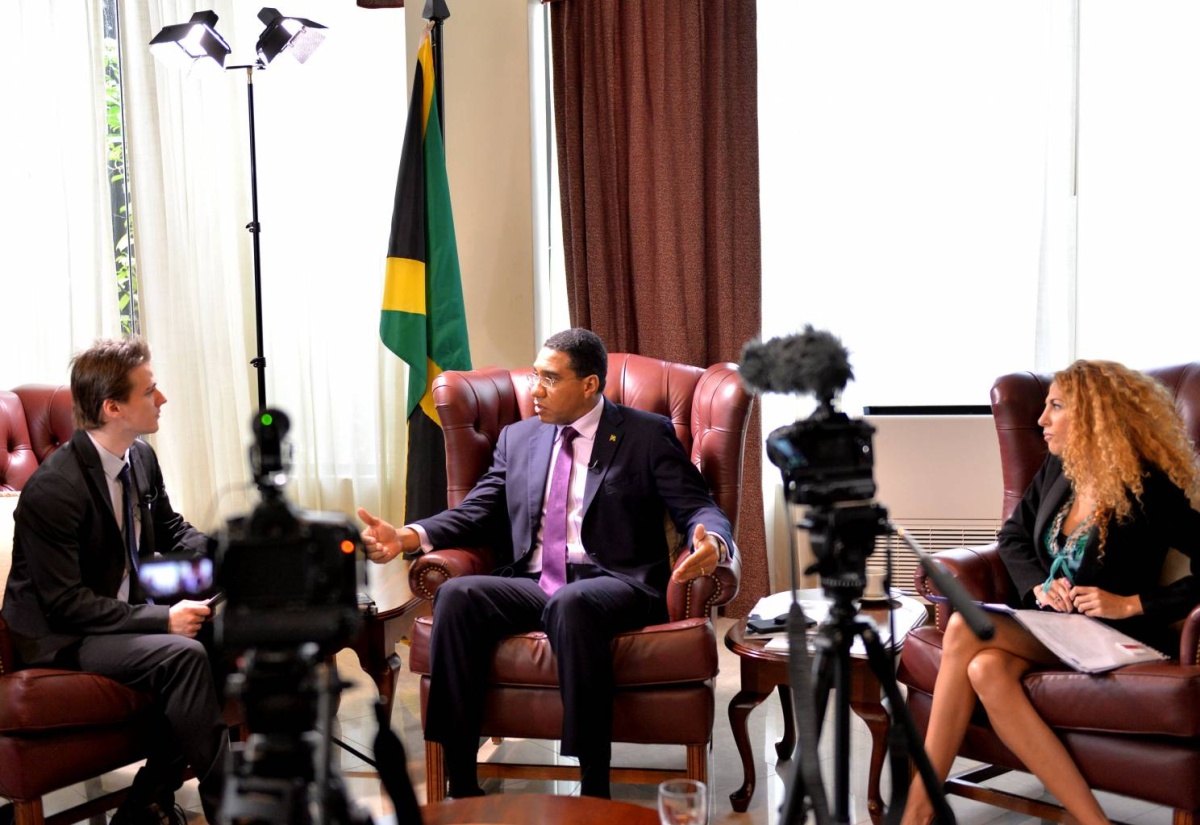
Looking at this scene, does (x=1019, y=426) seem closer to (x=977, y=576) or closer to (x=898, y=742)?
(x=977, y=576)

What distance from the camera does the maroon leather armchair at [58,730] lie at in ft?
7.25

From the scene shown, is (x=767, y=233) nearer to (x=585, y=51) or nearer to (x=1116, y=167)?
(x=585, y=51)

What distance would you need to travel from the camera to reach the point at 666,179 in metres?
4.12

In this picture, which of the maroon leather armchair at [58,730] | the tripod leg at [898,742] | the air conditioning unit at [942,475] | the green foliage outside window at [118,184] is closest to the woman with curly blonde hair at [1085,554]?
the tripod leg at [898,742]

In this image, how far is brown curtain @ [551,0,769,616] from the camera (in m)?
4.06

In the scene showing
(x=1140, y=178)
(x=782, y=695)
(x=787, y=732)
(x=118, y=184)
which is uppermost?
(x=118, y=184)

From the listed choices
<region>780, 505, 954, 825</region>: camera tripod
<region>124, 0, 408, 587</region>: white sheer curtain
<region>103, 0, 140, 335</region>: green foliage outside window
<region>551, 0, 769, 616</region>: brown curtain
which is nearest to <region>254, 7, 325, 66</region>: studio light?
<region>124, 0, 408, 587</region>: white sheer curtain

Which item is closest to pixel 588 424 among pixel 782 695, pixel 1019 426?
pixel 782 695

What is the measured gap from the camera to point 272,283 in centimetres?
453

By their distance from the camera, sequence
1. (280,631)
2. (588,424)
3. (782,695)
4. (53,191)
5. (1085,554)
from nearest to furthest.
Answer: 1. (280,631)
2. (1085,554)
3. (782,695)
4. (588,424)
5. (53,191)

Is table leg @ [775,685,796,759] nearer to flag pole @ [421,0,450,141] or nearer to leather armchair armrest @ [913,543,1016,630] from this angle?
leather armchair armrest @ [913,543,1016,630]

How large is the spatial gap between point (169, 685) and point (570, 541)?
1.03 meters

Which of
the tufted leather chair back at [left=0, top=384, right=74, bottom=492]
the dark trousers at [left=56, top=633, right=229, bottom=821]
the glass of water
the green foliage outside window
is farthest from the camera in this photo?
the green foliage outside window

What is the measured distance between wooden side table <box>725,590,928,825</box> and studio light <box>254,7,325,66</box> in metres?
2.34
